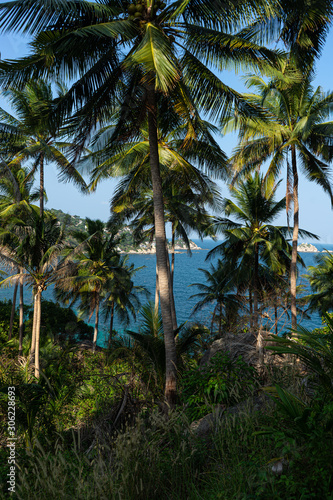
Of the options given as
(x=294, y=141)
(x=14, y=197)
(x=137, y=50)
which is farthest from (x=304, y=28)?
(x=14, y=197)

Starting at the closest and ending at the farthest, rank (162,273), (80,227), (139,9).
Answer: (139,9)
(162,273)
(80,227)

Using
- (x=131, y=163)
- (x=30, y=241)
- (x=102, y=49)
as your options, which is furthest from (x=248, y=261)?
(x=102, y=49)

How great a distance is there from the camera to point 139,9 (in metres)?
6.82

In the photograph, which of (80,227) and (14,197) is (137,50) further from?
(80,227)

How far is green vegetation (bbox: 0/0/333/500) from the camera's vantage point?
9.18ft

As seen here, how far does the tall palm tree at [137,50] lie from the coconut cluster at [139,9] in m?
0.02

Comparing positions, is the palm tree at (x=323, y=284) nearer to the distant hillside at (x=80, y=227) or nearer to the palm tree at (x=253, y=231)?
the palm tree at (x=253, y=231)

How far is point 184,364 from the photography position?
8.12 metres

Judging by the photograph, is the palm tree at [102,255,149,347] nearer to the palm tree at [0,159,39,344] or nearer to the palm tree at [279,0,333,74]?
the palm tree at [0,159,39,344]

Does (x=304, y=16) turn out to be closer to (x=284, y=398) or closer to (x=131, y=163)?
(x=131, y=163)

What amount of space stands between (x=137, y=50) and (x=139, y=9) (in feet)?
5.98

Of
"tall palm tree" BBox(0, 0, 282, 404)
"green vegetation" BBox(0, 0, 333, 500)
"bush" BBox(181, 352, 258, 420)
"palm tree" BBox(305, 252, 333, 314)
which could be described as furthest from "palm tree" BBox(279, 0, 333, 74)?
"palm tree" BBox(305, 252, 333, 314)

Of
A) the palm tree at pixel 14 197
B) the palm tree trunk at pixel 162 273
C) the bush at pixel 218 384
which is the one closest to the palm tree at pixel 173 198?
the palm tree trunk at pixel 162 273

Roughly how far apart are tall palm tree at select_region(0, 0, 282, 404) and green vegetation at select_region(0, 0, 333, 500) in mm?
35
